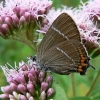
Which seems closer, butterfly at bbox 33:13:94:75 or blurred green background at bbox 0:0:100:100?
butterfly at bbox 33:13:94:75

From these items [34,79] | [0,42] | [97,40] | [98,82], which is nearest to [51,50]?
[34,79]

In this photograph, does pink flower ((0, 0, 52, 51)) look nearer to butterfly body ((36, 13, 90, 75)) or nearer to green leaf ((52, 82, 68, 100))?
butterfly body ((36, 13, 90, 75))

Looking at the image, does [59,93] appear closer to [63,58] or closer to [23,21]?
[63,58]

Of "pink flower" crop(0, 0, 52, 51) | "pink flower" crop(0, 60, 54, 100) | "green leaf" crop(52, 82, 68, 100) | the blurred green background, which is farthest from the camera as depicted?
the blurred green background

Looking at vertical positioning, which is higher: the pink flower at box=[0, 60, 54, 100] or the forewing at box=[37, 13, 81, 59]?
the forewing at box=[37, 13, 81, 59]

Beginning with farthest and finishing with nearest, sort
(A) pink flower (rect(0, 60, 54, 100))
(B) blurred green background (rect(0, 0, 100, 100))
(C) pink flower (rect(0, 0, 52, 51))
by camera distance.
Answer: (B) blurred green background (rect(0, 0, 100, 100)), (C) pink flower (rect(0, 0, 52, 51)), (A) pink flower (rect(0, 60, 54, 100))

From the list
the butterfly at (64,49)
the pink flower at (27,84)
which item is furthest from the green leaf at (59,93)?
the butterfly at (64,49)

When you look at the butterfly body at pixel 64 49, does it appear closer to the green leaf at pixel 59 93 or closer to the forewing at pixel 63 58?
the forewing at pixel 63 58

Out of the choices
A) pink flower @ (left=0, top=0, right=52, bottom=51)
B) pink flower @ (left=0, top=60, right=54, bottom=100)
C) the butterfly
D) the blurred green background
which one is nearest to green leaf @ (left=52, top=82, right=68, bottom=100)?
pink flower @ (left=0, top=60, right=54, bottom=100)

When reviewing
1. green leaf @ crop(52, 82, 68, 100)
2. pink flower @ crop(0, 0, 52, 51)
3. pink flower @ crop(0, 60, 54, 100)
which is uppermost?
pink flower @ crop(0, 0, 52, 51)

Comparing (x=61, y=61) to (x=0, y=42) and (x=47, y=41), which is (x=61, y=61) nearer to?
(x=47, y=41)
